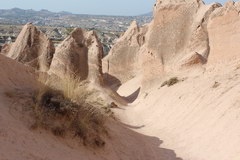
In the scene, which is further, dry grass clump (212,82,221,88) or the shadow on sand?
dry grass clump (212,82,221,88)

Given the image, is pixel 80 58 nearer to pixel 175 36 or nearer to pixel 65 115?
pixel 175 36

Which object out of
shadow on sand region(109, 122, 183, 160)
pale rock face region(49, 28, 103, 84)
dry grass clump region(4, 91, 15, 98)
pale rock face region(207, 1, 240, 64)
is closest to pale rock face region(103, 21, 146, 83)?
pale rock face region(49, 28, 103, 84)

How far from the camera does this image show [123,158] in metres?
9.27

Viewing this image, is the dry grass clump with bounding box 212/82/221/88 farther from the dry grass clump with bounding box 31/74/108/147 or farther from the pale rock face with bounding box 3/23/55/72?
the pale rock face with bounding box 3/23/55/72

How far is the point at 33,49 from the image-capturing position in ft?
77.8

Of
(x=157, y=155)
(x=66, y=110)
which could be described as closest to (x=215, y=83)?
(x=157, y=155)

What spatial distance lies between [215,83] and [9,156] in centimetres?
957

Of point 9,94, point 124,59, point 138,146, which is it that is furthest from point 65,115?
point 124,59

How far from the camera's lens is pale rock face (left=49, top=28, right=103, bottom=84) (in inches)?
862

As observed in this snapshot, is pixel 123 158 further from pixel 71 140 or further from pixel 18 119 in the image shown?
pixel 18 119

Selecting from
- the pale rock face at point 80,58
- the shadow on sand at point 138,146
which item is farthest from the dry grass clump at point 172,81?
the shadow on sand at point 138,146

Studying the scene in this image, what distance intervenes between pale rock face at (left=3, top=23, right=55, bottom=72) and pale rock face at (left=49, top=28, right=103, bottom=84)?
143cm

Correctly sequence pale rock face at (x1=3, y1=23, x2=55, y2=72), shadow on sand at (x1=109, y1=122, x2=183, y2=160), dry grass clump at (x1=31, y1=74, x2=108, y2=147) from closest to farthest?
dry grass clump at (x1=31, y1=74, x2=108, y2=147) < shadow on sand at (x1=109, y1=122, x2=183, y2=160) < pale rock face at (x1=3, y1=23, x2=55, y2=72)

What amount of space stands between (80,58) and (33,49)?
2.81 meters
